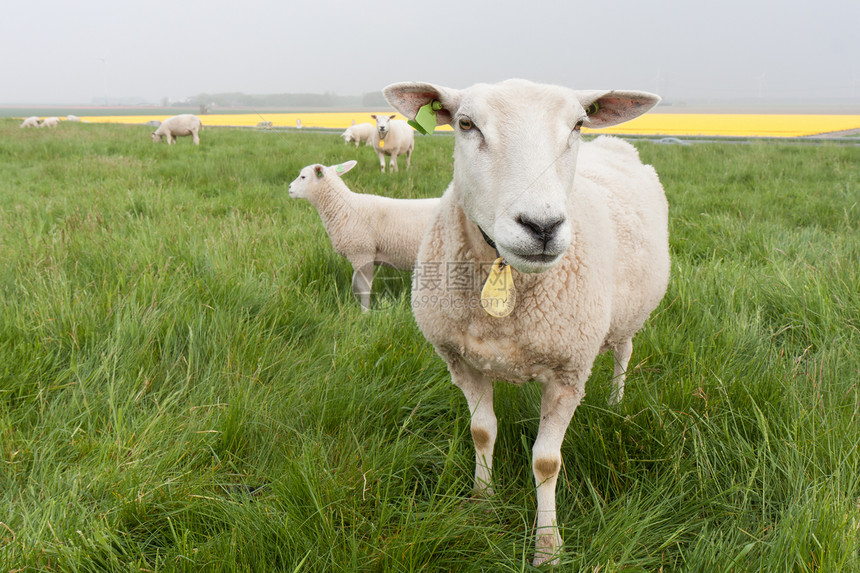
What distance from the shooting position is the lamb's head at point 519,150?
128cm

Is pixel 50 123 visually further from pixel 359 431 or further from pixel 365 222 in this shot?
pixel 359 431

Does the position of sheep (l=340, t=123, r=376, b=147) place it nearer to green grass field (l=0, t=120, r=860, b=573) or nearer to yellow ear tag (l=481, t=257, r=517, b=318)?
green grass field (l=0, t=120, r=860, b=573)

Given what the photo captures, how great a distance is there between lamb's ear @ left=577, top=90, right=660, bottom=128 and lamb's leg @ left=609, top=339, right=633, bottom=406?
1.04 meters

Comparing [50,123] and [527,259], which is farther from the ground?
[50,123]

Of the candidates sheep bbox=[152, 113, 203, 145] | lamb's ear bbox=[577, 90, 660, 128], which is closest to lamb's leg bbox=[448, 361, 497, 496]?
lamb's ear bbox=[577, 90, 660, 128]

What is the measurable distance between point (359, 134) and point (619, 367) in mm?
12441

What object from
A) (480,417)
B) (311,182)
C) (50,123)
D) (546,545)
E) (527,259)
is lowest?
(546,545)

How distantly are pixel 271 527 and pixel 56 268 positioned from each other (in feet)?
8.08

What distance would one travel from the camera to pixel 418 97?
5.74 ft

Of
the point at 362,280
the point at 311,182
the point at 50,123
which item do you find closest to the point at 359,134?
the point at 311,182

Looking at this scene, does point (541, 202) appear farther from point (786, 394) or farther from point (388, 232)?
point (388, 232)

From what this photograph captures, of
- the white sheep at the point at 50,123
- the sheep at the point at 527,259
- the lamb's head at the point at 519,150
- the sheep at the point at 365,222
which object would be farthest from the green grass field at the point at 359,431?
the white sheep at the point at 50,123

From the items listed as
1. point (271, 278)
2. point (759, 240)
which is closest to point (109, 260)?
point (271, 278)

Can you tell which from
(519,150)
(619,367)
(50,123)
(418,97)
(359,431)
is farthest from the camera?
(50,123)
